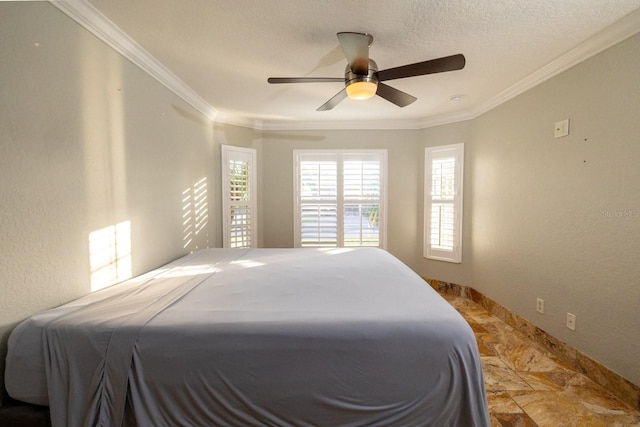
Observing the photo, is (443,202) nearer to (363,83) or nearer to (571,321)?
(571,321)

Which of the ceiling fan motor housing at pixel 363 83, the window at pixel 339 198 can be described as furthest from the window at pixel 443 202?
the ceiling fan motor housing at pixel 363 83

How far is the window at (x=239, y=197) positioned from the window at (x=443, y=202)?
2.48 m

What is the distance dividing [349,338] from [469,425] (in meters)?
0.60

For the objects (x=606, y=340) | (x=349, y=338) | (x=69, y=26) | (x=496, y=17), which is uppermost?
(x=496, y=17)

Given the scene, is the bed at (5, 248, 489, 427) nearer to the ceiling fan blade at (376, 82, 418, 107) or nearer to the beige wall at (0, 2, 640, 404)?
the beige wall at (0, 2, 640, 404)

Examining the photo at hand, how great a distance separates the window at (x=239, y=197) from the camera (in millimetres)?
3516

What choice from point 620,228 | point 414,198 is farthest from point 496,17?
point 414,198

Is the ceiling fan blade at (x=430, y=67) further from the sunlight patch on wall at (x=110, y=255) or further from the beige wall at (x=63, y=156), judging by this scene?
the sunlight patch on wall at (x=110, y=255)

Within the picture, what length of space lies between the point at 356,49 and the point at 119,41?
5.23ft

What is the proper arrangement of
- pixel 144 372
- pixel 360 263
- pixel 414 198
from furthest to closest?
pixel 414 198 → pixel 360 263 → pixel 144 372

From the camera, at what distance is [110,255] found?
5.62ft

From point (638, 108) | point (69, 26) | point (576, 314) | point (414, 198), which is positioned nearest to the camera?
point (69, 26)

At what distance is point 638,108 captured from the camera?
1.57 m

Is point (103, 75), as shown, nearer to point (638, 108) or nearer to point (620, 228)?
point (638, 108)
